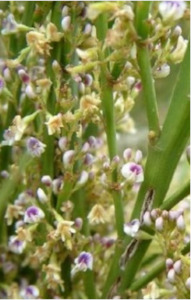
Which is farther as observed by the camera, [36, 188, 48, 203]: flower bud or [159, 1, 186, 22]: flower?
[36, 188, 48, 203]: flower bud

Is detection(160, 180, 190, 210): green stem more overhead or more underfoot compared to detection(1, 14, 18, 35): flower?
more underfoot

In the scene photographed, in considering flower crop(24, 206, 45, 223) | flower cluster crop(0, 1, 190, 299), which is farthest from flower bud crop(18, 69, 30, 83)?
flower crop(24, 206, 45, 223)

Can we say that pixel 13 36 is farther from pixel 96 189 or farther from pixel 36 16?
pixel 96 189

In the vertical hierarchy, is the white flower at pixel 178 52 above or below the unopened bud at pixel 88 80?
above

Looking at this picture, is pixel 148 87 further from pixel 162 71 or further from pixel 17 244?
pixel 17 244

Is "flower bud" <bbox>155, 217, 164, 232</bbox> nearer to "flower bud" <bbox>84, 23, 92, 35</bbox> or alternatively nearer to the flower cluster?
the flower cluster

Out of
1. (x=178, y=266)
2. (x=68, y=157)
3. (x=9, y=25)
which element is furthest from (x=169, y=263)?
(x=9, y=25)

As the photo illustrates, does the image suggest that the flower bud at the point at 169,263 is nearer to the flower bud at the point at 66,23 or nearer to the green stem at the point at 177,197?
the green stem at the point at 177,197

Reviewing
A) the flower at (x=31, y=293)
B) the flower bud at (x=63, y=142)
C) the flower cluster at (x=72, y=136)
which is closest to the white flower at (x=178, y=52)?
the flower cluster at (x=72, y=136)
